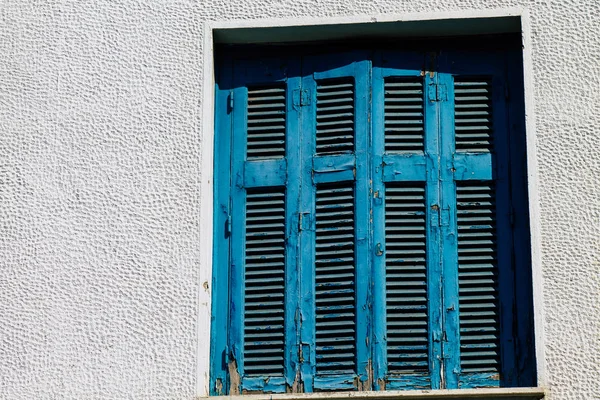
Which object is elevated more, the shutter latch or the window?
the shutter latch

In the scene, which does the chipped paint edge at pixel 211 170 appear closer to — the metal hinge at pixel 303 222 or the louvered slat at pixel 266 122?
the louvered slat at pixel 266 122

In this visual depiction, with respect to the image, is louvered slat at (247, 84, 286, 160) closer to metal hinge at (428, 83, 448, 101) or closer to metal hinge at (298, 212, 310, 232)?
metal hinge at (298, 212, 310, 232)

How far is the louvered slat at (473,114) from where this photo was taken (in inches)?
292

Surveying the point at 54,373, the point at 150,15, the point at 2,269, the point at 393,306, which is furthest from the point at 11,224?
the point at 393,306

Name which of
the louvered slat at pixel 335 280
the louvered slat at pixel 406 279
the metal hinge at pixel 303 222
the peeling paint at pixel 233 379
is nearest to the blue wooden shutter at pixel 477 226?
the louvered slat at pixel 406 279

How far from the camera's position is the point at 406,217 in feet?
24.0

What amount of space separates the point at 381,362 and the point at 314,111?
136cm

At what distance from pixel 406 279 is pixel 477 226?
17.5 inches

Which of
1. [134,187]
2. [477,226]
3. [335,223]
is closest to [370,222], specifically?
[335,223]

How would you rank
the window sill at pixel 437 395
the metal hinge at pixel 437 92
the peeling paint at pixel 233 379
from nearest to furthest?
1. the window sill at pixel 437 395
2. the peeling paint at pixel 233 379
3. the metal hinge at pixel 437 92

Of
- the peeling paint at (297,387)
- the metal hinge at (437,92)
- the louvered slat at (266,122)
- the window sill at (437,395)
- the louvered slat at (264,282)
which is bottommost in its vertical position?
the window sill at (437,395)

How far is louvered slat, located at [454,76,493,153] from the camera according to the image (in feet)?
24.3

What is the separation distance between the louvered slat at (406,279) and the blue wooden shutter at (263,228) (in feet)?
1.55

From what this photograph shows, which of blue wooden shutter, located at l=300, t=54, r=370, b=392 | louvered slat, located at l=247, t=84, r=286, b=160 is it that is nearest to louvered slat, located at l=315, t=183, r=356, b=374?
blue wooden shutter, located at l=300, t=54, r=370, b=392
